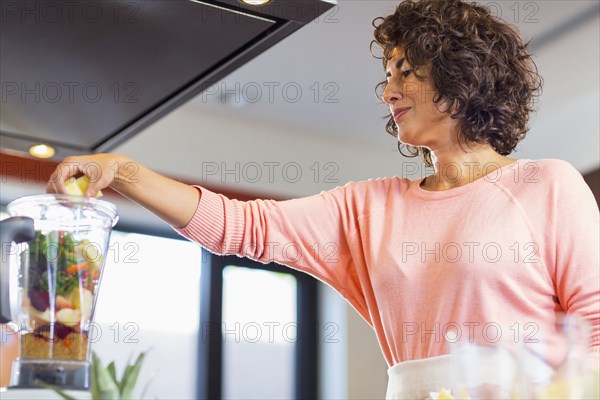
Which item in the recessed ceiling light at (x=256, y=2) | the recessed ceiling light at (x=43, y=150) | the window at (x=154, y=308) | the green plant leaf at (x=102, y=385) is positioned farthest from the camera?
the window at (x=154, y=308)

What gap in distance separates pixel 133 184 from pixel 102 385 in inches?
14.1

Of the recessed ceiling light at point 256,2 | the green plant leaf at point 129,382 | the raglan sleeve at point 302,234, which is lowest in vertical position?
the green plant leaf at point 129,382

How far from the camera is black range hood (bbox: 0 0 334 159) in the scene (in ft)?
4.36

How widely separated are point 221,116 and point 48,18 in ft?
8.46

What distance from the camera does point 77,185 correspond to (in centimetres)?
108

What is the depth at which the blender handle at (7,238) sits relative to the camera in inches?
37.1

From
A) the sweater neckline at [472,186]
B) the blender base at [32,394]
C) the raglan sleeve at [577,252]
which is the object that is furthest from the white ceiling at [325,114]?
the blender base at [32,394]

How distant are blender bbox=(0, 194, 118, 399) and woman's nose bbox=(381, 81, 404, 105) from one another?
545mm

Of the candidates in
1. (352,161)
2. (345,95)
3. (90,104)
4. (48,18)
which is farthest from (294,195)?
(48,18)

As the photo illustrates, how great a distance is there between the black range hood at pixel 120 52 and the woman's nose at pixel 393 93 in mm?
154

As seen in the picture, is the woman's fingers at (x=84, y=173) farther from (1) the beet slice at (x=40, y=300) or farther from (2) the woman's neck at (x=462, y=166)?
(2) the woman's neck at (x=462, y=166)

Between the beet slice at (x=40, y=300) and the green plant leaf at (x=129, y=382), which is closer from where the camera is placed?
the green plant leaf at (x=129, y=382)

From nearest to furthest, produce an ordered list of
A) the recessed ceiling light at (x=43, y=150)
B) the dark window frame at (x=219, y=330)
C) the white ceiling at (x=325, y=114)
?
the recessed ceiling light at (x=43, y=150)
the white ceiling at (x=325, y=114)
the dark window frame at (x=219, y=330)

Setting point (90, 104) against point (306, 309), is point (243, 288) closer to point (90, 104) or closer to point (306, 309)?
point (306, 309)
